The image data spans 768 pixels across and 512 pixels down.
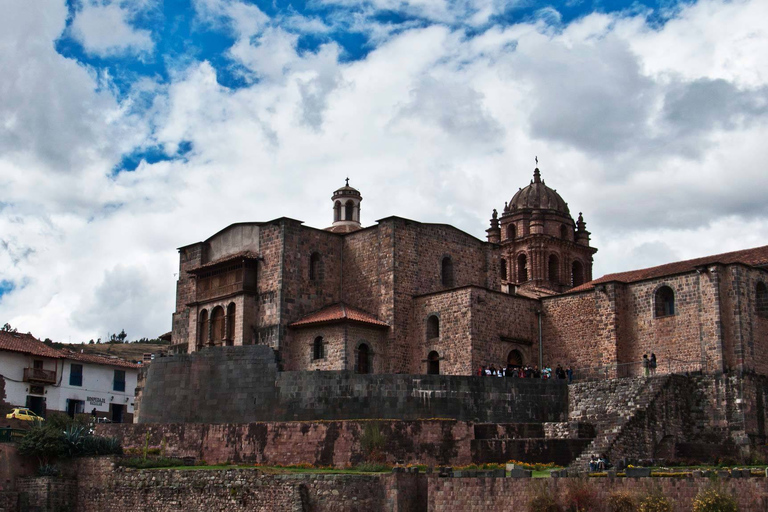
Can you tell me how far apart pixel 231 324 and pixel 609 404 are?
16.5 m

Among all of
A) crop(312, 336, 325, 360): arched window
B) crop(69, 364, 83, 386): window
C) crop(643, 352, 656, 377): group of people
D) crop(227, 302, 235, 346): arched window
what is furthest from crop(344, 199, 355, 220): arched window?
A: crop(643, 352, 656, 377): group of people

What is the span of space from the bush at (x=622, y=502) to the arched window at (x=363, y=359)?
19.3 meters

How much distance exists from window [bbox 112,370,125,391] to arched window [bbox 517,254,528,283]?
22122mm

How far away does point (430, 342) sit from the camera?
139ft

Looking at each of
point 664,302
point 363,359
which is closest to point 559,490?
point 664,302

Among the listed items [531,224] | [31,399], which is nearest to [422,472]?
[31,399]

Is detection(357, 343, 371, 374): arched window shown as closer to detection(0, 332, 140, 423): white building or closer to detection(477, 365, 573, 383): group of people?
detection(477, 365, 573, 383): group of people

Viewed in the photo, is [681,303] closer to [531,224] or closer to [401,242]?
[401,242]

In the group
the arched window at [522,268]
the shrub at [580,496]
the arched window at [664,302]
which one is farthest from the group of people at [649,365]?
Result: the arched window at [522,268]

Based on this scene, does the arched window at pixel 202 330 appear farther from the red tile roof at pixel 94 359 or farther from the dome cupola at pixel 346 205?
the dome cupola at pixel 346 205

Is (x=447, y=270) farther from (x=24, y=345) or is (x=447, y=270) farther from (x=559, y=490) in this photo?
(x=559, y=490)

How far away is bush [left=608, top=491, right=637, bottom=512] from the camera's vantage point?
23188mm

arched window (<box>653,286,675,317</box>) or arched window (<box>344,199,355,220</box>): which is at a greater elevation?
arched window (<box>344,199,355,220</box>)

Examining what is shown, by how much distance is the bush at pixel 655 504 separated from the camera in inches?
896
